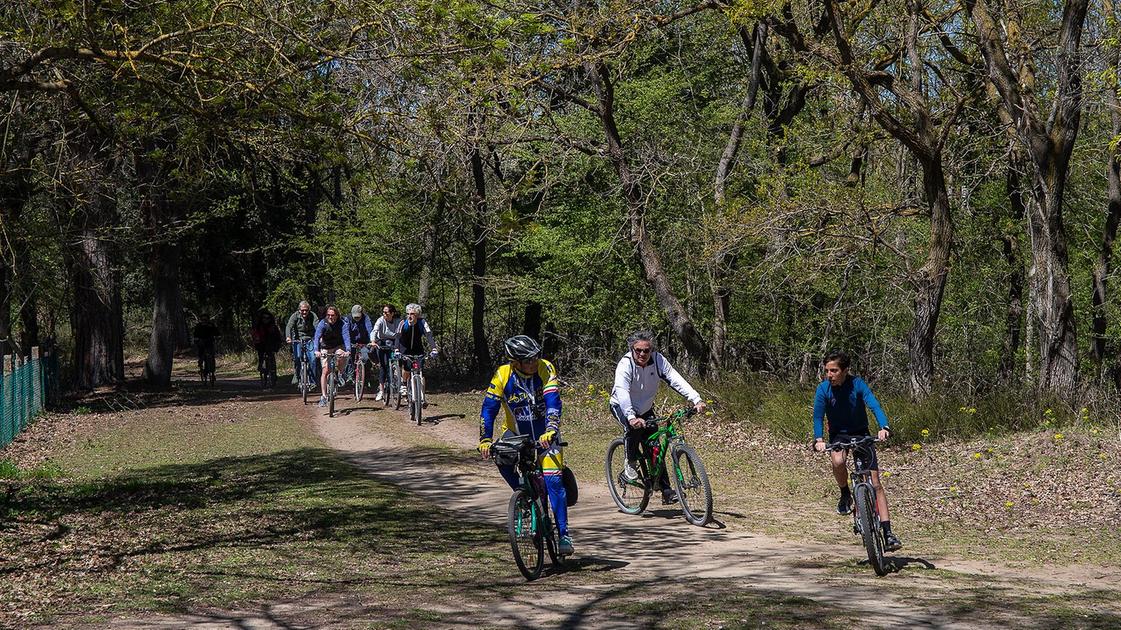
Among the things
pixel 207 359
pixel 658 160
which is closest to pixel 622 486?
pixel 658 160

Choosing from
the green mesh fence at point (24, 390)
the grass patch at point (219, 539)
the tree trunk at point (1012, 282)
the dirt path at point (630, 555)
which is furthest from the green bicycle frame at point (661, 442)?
the tree trunk at point (1012, 282)

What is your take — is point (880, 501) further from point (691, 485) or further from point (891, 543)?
point (691, 485)

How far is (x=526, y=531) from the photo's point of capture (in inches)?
338

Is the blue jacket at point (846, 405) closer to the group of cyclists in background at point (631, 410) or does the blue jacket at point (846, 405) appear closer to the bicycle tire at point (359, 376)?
the group of cyclists in background at point (631, 410)

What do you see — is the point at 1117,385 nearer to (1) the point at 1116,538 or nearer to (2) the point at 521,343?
(1) the point at 1116,538

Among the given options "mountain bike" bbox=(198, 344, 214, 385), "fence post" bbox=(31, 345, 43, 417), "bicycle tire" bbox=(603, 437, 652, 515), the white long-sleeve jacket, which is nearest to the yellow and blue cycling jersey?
the white long-sleeve jacket

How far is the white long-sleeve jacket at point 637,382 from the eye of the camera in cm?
1134

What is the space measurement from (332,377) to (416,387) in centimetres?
232

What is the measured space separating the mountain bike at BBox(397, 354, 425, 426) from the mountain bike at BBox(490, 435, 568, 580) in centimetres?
1114

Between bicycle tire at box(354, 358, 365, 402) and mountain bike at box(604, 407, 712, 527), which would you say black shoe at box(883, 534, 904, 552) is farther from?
bicycle tire at box(354, 358, 365, 402)

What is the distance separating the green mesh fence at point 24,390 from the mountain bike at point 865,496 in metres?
13.5

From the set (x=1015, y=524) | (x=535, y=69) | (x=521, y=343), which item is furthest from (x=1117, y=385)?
(x=521, y=343)

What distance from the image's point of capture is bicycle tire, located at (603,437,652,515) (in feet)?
38.3

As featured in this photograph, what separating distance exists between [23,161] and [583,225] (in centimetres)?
1249
